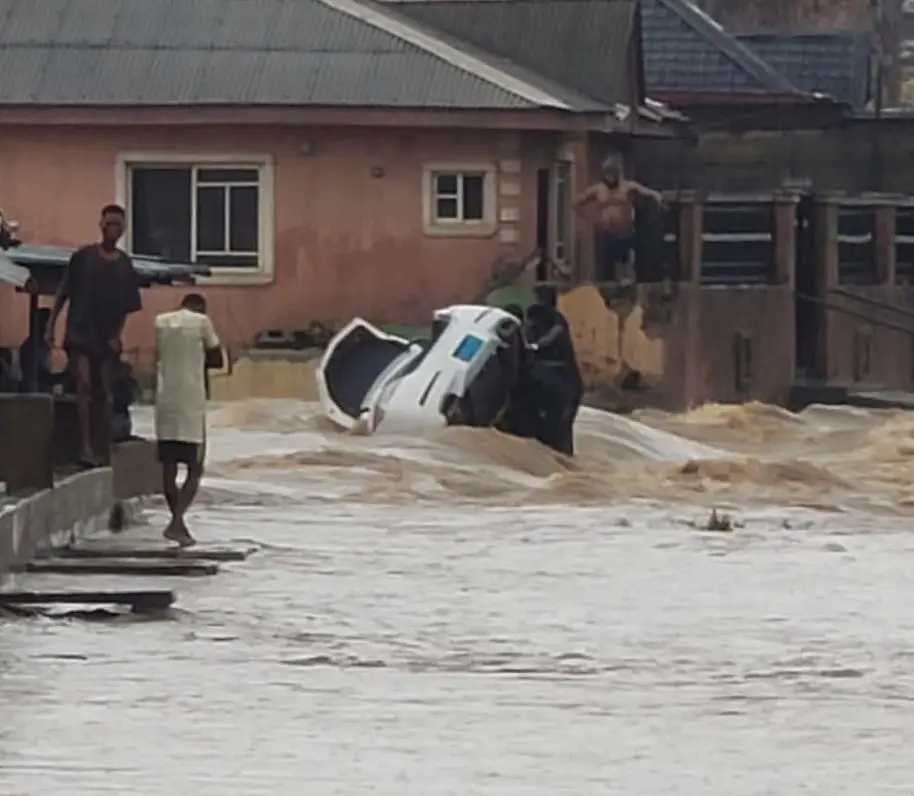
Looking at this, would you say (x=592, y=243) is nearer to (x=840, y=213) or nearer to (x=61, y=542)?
(x=840, y=213)

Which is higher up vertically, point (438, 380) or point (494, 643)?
point (438, 380)

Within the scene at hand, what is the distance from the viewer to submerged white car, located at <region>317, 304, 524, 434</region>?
1029 inches

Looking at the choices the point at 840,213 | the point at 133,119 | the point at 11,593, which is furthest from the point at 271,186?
the point at 11,593

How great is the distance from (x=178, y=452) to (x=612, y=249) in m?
15.7

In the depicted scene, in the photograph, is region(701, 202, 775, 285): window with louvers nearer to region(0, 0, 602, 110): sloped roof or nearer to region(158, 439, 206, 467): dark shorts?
region(0, 0, 602, 110): sloped roof

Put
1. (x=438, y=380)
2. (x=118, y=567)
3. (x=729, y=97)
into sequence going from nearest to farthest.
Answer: (x=118, y=567), (x=438, y=380), (x=729, y=97)

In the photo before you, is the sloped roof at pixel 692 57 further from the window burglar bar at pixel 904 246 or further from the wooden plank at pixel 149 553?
the wooden plank at pixel 149 553

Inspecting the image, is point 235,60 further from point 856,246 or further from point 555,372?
point 555,372

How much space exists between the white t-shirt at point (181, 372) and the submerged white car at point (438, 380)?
738 centimetres

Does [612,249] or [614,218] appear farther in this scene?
[612,249]

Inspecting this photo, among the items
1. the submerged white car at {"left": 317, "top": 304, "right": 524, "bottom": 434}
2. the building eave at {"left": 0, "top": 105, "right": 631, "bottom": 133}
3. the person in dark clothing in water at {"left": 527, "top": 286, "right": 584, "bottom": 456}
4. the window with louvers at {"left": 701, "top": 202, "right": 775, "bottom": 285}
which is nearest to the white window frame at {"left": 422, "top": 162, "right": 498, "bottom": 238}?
the building eave at {"left": 0, "top": 105, "right": 631, "bottom": 133}

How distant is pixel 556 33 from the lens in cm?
3569

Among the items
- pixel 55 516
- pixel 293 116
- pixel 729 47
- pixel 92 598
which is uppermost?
pixel 729 47

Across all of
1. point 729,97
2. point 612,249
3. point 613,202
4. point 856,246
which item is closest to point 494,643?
point 613,202
